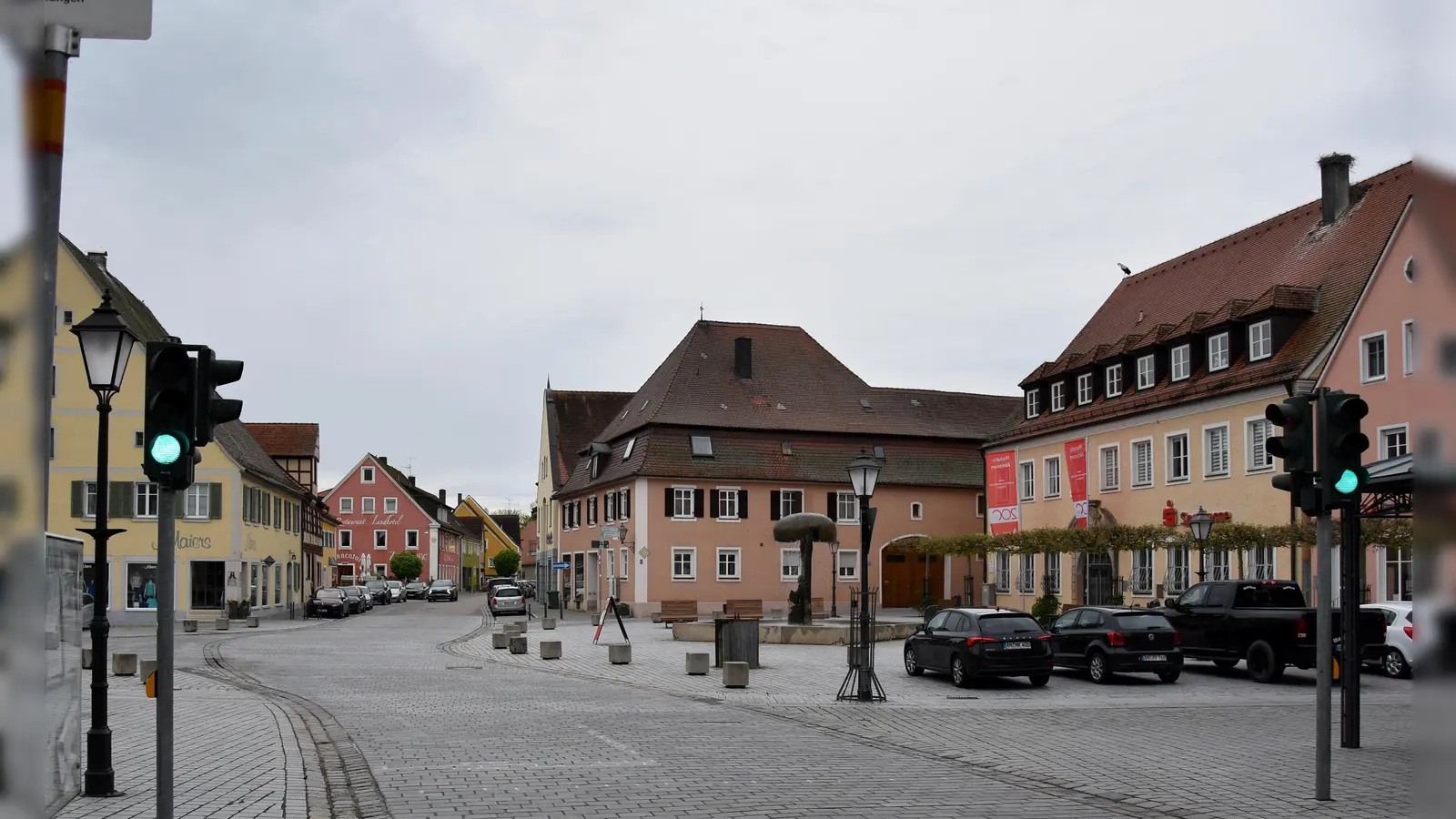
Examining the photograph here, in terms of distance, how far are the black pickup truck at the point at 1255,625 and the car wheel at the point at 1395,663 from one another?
18.3 inches

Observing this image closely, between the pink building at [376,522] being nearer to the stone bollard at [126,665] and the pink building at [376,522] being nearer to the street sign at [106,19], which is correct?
the stone bollard at [126,665]

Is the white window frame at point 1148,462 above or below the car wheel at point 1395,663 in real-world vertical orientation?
above

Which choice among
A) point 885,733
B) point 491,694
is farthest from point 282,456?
point 885,733

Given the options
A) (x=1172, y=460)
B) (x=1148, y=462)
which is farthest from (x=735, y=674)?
(x=1148, y=462)

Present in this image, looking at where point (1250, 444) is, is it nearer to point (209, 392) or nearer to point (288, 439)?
point (209, 392)

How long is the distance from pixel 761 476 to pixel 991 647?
1637 inches

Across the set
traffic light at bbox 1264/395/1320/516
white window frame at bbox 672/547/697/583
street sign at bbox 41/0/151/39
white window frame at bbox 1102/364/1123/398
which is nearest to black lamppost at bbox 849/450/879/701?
traffic light at bbox 1264/395/1320/516

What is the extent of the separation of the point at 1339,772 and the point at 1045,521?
38.8 m

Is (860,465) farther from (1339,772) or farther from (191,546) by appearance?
(191,546)

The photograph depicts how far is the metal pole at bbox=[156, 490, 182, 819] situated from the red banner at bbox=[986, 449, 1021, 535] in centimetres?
4649

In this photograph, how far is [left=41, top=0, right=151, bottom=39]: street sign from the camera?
2.78 m

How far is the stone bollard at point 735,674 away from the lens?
24250 mm

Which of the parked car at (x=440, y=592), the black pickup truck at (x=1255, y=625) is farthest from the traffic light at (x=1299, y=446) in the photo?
the parked car at (x=440, y=592)

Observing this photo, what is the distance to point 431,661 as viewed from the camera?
32.1 meters
